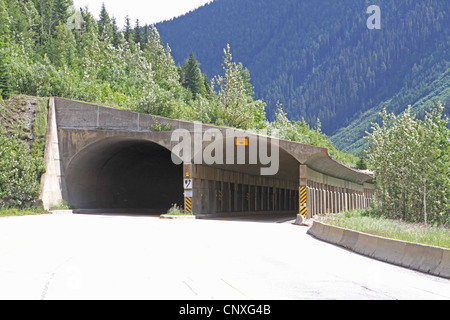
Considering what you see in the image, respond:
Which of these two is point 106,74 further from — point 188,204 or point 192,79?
point 188,204

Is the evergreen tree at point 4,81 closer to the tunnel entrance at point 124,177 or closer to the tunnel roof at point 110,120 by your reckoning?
the tunnel roof at point 110,120

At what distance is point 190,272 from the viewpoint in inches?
424

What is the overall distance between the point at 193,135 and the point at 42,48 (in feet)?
207

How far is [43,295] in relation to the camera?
7.88 meters

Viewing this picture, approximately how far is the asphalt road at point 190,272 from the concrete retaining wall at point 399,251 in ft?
1.07

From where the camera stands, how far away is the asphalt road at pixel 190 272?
8.53 m

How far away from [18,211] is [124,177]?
1713 cm

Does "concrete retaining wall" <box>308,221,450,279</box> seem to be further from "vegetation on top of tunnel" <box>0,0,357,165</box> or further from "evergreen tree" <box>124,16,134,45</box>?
"evergreen tree" <box>124,16,134,45</box>

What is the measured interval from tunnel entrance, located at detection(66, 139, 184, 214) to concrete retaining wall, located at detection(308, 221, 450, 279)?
24453mm

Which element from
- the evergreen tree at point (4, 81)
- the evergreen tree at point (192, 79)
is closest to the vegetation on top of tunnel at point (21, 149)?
the evergreen tree at point (4, 81)

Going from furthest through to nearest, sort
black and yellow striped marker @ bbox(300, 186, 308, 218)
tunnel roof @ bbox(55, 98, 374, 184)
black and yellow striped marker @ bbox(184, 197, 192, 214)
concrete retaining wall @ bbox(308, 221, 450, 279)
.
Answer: tunnel roof @ bbox(55, 98, 374, 184) → black and yellow striped marker @ bbox(184, 197, 192, 214) → black and yellow striped marker @ bbox(300, 186, 308, 218) → concrete retaining wall @ bbox(308, 221, 450, 279)

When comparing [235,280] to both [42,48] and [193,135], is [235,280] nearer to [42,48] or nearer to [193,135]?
[193,135]

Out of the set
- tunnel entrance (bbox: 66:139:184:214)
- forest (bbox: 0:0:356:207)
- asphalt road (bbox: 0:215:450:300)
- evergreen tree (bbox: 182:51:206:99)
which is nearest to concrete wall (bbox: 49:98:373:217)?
tunnel entrance (bbox: 66:139:184:214)

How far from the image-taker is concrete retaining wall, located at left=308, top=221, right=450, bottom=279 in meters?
12.2
